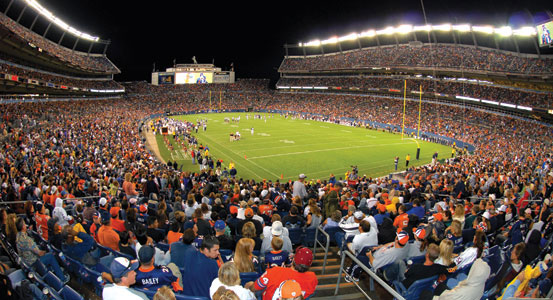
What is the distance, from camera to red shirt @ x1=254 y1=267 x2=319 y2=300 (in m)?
3.72

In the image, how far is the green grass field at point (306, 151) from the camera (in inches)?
1040

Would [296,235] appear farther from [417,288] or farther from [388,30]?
[388,30]

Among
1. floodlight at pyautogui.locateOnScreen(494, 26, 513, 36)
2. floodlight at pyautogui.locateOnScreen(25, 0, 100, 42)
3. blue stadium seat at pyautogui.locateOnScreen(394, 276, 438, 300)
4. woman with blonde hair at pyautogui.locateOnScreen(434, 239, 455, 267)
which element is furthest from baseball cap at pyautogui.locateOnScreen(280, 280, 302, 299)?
floodlight at pyautogui.locateOnScreen(25, 0, 100, 42)

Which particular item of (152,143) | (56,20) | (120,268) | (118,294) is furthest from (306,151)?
(56,20)

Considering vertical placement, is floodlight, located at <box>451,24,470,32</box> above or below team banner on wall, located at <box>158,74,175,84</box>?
above

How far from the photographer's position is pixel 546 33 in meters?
29.0

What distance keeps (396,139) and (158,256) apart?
39309 mm

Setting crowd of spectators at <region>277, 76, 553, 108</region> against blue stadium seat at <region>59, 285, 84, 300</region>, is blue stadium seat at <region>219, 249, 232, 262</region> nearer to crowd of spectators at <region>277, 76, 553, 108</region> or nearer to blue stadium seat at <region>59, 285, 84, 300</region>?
blue stadium seat at <region>59, 285, 84, 300</region>

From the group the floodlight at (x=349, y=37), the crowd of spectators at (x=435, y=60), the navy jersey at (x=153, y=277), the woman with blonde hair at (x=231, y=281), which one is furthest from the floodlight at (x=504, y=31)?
the navy jersey at (x=153, y=277)

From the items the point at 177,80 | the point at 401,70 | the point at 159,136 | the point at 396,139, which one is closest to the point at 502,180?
the point at 396,139

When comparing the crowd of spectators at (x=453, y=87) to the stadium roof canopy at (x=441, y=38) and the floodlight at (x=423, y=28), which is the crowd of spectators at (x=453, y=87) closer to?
the stadium roof canopy at (x=441, y=38)

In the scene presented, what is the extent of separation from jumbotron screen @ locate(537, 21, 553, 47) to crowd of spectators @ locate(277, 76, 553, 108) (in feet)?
27.3

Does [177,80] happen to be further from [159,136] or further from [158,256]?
[158,256]

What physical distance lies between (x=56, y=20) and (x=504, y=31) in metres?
65.1
